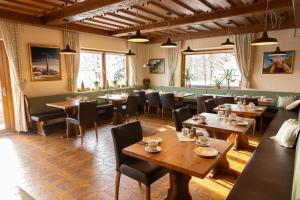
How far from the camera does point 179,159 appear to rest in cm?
183

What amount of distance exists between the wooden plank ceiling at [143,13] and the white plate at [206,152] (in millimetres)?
2732

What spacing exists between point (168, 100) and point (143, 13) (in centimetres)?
267

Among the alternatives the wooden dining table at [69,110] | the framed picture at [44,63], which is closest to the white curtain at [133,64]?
the framed picture at [44,63]

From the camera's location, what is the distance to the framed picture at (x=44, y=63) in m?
5.20

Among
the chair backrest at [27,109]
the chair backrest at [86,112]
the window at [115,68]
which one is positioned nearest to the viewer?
the chair backrest at [86,112]

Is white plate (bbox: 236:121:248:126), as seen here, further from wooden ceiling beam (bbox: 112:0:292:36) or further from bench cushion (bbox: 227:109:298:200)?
wooden ceiling beam (bbox: 112:0:292:36)

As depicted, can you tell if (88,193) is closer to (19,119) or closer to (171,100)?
(19,119)

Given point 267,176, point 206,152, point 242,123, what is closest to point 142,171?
point 206,152

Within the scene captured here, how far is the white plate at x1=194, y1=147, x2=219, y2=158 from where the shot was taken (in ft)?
6.15

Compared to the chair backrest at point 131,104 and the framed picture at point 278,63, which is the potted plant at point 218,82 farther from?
the chair backrest at point 131,104

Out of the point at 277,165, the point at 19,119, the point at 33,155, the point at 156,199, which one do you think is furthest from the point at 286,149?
the point at 19,119

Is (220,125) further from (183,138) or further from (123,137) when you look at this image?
(123,137)

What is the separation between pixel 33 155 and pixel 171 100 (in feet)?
12.9

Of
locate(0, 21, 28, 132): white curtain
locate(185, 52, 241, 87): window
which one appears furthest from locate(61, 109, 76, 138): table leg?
locate(185, 52, 241, 87): window
